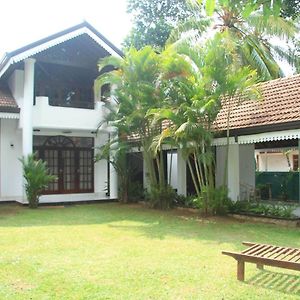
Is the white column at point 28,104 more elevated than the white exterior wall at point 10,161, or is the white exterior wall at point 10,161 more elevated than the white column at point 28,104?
the white column at point 28,104

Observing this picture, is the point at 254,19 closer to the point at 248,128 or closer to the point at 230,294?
the point at 248,128

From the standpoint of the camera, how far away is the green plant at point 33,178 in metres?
14.8

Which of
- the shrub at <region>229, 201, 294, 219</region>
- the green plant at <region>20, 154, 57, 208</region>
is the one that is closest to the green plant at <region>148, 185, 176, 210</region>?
the shrub at <region>229, 201, 294, 219</region>

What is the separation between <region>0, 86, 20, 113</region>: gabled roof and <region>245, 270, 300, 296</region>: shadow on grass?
1264 cm

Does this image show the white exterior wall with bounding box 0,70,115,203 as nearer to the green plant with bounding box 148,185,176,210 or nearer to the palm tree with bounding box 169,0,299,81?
the green plant with bounding box 148,185,176,210

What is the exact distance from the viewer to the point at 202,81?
11.7 metres

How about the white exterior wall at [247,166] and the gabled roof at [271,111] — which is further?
the white exterior wall at [247,166]

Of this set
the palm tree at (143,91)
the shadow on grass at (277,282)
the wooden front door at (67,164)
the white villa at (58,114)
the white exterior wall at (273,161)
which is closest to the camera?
the shadow on grass at (277,282)

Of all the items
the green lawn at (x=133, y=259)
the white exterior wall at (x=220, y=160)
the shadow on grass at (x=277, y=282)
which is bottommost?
the shadow on grass at (x=277, y=282)

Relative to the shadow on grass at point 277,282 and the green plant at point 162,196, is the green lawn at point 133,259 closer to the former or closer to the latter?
the shadow on grass at point 277,282

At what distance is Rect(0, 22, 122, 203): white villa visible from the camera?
15969mm

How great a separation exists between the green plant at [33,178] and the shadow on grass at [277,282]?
34.0ft

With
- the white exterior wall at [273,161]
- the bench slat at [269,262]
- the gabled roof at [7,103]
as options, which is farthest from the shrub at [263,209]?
the white exterior wall at [273,161]

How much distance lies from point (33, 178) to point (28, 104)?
3.03 meters
